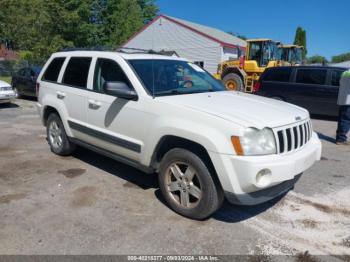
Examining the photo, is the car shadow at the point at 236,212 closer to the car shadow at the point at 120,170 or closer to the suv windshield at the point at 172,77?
the car shadow at the point at 120,170

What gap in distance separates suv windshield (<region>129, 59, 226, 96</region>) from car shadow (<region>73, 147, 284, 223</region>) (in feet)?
4.63

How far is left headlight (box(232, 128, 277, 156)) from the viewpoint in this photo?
2.97m

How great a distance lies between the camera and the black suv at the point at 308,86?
9.94 meters

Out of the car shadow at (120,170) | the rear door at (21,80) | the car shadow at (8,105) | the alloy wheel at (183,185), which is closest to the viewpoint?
the alloy wheel at (183,185)

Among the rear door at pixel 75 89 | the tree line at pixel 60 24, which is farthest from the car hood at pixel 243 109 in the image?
the tree line at pixel 60 24

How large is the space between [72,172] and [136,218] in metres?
1.84

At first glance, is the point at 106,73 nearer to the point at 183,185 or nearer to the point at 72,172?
the point at 72,172

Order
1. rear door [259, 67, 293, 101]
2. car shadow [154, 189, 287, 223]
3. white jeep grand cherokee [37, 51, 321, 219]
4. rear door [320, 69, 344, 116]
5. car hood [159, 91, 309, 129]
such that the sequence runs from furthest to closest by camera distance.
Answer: rear door [259, 67, 293, 101], rear door [320, 69, 344, 116], car shadow [154, 189, 287, 223], car hood [159, 91, 309, 129], white jeep grand cherokee [37, 51, 321, 219]

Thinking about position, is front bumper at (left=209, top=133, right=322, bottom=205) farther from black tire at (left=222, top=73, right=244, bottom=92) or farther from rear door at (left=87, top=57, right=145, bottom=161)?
black tire at (left=222, top=73, right=244, bottom=92)

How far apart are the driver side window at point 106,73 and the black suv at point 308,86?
7.73m

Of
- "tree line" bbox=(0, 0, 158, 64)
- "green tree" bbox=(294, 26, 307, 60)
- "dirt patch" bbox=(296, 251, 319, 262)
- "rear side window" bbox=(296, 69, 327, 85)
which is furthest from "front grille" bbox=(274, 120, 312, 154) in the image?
"green tree" bbox=(294, 26, 307, 60)

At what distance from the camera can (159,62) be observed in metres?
4.46

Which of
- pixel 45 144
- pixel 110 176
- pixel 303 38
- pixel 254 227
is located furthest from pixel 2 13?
pixel 303 38

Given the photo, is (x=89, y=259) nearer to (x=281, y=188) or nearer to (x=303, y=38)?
(x=281, y=188)
